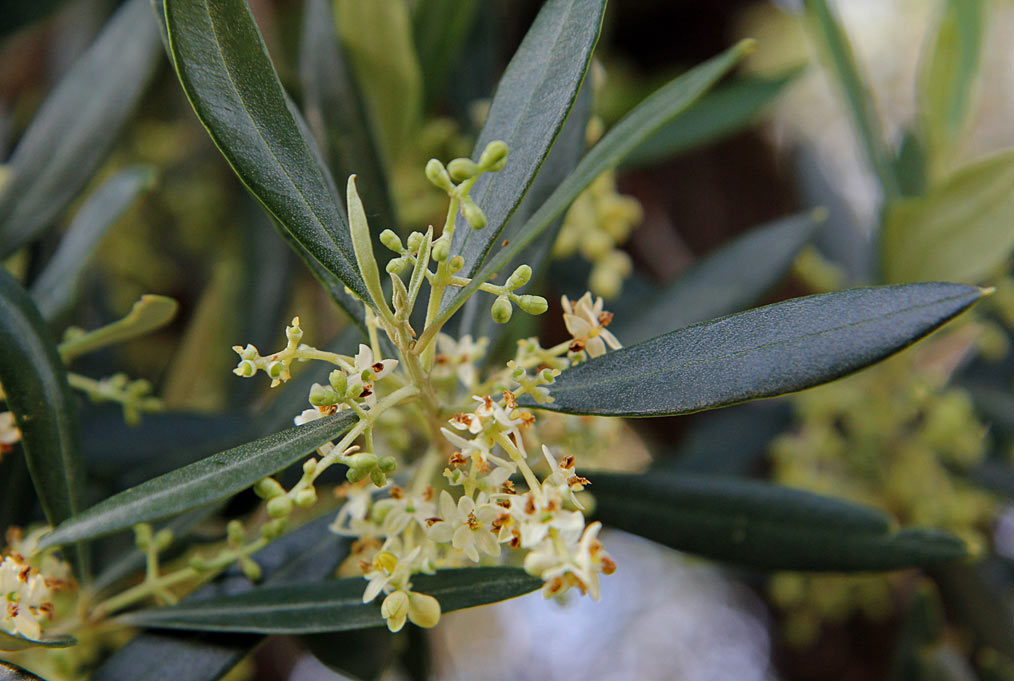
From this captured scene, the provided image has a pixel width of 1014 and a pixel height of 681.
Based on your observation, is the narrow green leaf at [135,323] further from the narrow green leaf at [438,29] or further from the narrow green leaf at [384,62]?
the narrow green leaf at [438,29]

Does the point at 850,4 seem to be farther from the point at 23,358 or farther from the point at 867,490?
the point at 23,358

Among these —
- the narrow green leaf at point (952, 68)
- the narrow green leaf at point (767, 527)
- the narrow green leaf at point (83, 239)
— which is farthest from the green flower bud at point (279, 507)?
the narrow green leaf at point (952, 68)

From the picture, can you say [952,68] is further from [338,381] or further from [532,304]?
[338,381]

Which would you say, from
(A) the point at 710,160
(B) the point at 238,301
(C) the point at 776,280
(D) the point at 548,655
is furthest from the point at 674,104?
(D) the point at 548,655

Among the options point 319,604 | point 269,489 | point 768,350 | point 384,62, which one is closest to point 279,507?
point 269,489

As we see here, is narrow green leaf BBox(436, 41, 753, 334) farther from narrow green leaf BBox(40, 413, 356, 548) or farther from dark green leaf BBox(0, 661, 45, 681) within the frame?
dark green leaf BBox(0, 661, 45, 681)

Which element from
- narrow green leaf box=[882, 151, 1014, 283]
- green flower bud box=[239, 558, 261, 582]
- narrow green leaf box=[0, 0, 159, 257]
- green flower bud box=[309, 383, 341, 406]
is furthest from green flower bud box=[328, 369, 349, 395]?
narrow green leaf box=[882, 151, 1014, 283]
